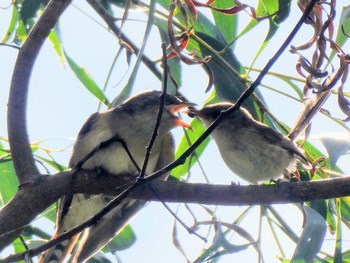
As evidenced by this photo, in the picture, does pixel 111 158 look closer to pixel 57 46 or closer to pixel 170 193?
pixel 57 46

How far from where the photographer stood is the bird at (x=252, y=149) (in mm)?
3252

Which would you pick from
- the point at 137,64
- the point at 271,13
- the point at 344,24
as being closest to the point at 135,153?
the point at 271,13

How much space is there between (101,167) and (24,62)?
2.10 feet

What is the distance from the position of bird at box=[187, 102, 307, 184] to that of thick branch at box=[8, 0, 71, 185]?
1070 millimetres

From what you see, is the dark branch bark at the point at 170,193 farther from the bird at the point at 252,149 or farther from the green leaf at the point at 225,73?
the bird at the point at 252,149

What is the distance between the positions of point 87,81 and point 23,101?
770 millimetres

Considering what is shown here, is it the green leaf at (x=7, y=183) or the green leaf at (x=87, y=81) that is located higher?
the green leaf at (x=87, y=81)

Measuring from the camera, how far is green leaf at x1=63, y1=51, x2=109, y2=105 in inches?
118

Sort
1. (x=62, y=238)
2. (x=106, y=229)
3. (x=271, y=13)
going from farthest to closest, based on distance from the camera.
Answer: (x=106, y=229), (x=271, y=13), (x=62, y=238)

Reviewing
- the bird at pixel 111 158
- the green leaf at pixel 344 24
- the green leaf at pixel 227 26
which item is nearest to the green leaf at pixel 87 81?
the bird at pixel 111 158

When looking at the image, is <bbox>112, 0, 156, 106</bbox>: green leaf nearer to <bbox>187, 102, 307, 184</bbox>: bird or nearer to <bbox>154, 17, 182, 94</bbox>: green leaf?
<bbox>154, 17, 182, 94</bbox>: green leaf

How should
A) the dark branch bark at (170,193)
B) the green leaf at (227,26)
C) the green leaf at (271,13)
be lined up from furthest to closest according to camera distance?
the green leaf at (227,26) → the green leaf at (271,13) → the dark branch bark at (170,193)

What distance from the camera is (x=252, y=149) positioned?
11.1ft

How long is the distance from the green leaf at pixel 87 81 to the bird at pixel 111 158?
0.09 metres
